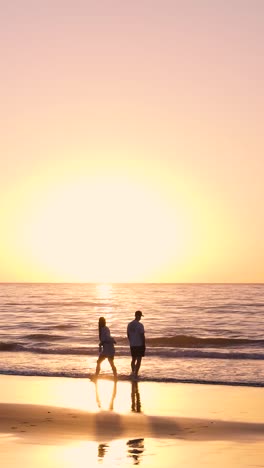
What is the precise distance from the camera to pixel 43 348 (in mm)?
38219

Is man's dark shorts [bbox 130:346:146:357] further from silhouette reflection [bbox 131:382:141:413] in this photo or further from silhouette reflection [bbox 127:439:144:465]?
silhouette reflection [bbox 127:439:144:465]

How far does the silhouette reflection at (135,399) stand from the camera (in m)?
18.0

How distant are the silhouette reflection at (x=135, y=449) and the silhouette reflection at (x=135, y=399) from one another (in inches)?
140

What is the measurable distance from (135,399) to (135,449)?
6.46 meters

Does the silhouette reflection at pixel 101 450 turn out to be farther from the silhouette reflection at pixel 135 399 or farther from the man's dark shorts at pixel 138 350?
the man's dark shorts at pixel 138 350

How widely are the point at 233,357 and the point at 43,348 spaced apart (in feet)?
31.8

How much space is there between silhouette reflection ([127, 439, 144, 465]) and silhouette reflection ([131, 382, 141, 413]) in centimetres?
356

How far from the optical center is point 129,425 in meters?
15.8

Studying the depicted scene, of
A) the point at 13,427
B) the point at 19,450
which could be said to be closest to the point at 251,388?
the point at 13,427

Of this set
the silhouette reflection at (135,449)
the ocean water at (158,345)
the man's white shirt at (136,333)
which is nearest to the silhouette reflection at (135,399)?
the man's white shirt at (136,333)

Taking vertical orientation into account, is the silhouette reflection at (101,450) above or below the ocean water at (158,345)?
below

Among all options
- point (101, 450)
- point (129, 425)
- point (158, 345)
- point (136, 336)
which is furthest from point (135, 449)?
point (158, 345)

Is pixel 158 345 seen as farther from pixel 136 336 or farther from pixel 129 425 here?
pixel 129 425

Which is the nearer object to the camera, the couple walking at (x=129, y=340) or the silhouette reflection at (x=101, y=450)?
the silhouette reflection at (x=101, y=450)
